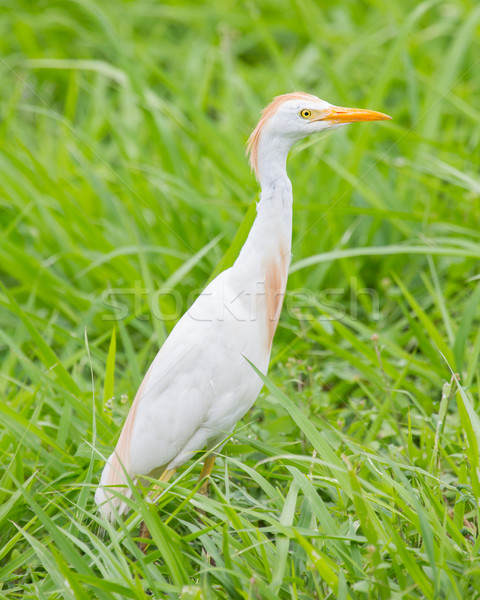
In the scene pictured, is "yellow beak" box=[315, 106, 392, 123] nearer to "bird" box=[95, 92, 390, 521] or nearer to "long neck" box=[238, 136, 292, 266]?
"bird" box=[95, 92, 390, 521]

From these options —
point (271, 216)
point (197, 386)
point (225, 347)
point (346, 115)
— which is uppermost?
point (346, 115)

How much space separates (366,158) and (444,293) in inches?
38.8

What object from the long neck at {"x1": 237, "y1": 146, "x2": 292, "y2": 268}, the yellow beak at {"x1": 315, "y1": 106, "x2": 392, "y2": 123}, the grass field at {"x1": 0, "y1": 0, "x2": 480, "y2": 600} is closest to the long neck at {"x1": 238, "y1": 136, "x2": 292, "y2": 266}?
the long neck at {"x1": 237, "y1": 146, "x2": 292, "y2": 268}

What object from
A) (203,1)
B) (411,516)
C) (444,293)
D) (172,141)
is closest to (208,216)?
(172,141)

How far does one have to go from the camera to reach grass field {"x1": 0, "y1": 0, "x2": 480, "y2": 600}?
184 centimetres

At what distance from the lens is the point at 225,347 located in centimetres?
217

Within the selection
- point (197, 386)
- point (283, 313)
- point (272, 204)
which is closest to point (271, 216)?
point (272, 204)

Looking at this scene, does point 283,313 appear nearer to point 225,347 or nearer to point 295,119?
point 225,347

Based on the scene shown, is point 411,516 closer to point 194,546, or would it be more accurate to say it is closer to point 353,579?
point 353,579

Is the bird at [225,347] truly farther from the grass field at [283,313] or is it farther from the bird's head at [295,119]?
the grass field at [283,313]

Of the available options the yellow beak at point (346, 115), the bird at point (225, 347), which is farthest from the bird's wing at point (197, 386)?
the yellow beak at point (346, 115)

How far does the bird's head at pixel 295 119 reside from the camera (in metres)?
2.17

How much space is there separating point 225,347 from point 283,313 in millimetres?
1062

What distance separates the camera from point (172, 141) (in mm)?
3787
